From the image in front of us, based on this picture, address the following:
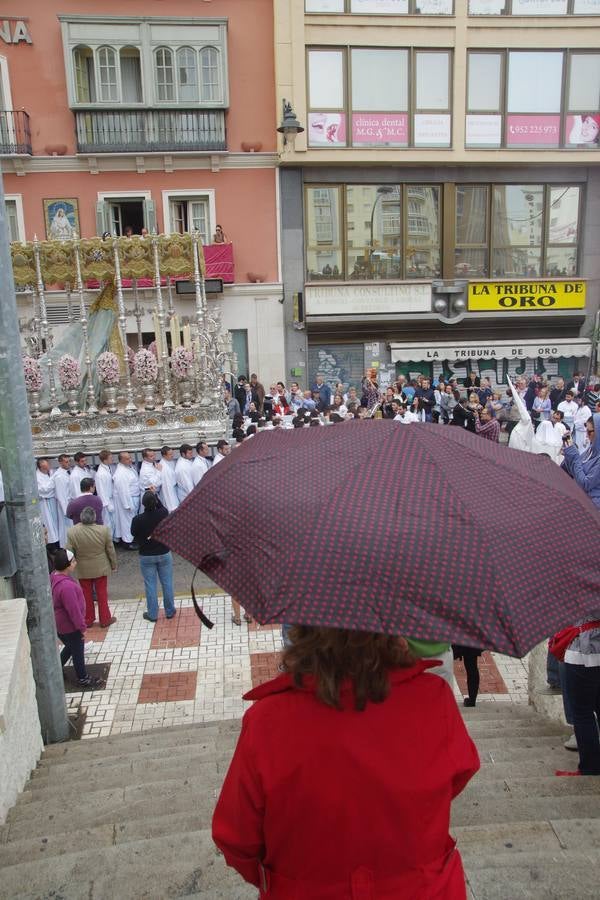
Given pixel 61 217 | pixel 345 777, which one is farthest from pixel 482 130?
pixel 345 777

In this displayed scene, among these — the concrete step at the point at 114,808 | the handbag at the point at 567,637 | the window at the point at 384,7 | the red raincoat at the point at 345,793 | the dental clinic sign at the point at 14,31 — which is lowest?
the concrete step at the point at 114,808

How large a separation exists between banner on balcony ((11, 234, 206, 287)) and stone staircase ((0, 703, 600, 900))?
10071 mm

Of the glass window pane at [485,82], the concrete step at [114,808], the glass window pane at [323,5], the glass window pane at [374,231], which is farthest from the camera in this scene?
the glass window pane at [374,231]

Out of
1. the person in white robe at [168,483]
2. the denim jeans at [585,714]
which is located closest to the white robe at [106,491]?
the person in white robe at [168,483]

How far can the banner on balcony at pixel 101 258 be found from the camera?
13.0m

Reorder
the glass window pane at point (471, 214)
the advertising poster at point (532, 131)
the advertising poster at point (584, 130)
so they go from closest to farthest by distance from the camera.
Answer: the advertising poster at point (532, 131) → the advertising poster at point (584, 130) → the glass window pane at point (471, 214)

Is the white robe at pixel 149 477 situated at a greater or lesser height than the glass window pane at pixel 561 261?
lesser

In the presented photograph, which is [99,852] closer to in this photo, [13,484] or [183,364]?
[13,484]

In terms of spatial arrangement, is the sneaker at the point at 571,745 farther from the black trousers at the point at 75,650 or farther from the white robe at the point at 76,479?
the white robe at the point at 76,479

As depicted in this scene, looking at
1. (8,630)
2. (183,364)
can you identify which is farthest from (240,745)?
(183,364)

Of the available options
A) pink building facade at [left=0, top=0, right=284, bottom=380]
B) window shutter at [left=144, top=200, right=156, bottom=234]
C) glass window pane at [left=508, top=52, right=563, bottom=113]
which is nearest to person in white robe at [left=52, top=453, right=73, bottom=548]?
pink building facade at [left=0, top=0, right=284, bottom=380]

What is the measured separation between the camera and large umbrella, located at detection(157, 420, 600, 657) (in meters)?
1.83

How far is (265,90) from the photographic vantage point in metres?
20.5

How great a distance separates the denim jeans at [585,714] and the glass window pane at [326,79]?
19618mm
